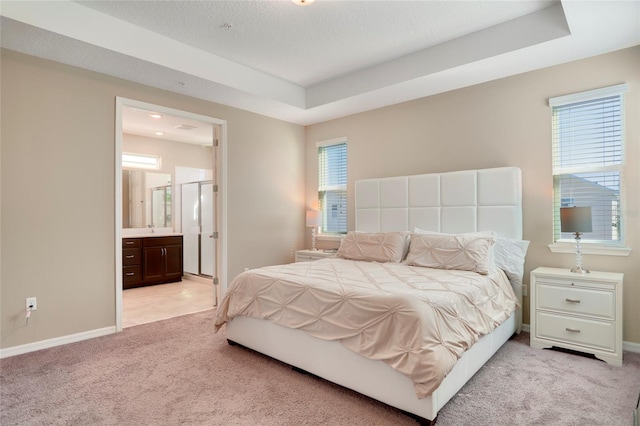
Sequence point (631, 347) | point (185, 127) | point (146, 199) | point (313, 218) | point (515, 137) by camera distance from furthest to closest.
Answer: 1. point (146, 199)
2. point (185, 127)
3. point (313, 218)
4. point (515, 137)
5. point (631, 347)

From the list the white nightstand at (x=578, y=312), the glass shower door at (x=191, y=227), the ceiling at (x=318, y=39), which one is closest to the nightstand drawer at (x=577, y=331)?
the white nightstand at (x=578, y=312)

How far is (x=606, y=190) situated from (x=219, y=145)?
4268 millimetres

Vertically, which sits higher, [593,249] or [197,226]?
[197,226]

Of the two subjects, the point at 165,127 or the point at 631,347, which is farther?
the point at 165,127

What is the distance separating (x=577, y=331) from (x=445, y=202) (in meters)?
1.70

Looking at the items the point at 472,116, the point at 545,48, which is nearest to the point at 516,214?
the point at 472,116

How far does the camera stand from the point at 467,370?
7.43 ft

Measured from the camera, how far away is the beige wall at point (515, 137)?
3.00 metres

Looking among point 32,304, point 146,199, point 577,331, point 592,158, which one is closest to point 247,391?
point 32,304

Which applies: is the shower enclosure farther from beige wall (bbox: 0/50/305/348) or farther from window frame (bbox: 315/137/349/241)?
beige wall (bbox: 0/50/305/348)

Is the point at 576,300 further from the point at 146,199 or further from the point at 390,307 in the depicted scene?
the point at 146,199

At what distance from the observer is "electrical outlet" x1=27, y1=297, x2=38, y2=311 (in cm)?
303

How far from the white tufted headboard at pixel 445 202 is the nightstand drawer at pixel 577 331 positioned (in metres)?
0.83

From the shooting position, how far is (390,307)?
6.71ft
